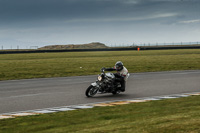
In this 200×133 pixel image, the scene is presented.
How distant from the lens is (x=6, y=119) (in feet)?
31.6

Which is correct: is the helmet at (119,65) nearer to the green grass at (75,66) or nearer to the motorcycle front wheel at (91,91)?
the motorcycle front wheel at (91,91)

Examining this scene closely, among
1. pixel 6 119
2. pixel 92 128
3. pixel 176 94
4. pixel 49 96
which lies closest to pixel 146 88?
pixel 176 94

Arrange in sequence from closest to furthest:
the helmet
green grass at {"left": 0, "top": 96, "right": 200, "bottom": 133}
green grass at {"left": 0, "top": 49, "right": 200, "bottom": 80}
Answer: green grass at {"left": 0, "top": 96, "right": 200, "bottom": 133} < the helmet < green grass at {"left": 0, "top": 49, "right": 200, "bottom": 80}

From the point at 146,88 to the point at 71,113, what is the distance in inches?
283

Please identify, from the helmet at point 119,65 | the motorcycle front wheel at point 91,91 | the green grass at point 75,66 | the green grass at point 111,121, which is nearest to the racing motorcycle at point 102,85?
the motorcycle front wheel at point 91,91

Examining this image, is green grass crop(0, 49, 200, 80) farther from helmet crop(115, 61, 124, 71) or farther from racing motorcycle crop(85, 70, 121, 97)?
helmet crop(115, 61, 124, 71)

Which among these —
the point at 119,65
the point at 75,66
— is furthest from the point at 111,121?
the point at 75,66

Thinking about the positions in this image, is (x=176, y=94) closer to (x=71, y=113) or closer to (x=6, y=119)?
(x=71, y=113)

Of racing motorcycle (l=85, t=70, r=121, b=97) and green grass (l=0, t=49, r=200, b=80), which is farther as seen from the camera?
green grass (l=0, t=49, r=200, b=80)

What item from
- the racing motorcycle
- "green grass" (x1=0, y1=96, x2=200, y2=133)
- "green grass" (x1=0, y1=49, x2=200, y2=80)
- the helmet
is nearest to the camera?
"green grass" (x1=0, y1=96, x2=200, y2=133)

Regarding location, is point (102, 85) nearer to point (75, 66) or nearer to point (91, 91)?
point (91, 91)

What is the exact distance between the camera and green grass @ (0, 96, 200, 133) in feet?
22.8

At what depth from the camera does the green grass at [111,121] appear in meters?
6.96

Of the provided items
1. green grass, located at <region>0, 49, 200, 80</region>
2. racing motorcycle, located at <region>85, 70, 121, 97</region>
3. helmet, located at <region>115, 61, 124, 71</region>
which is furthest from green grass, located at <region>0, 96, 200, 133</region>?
green grass, located at <region>0, 49, 200, 80</region>
